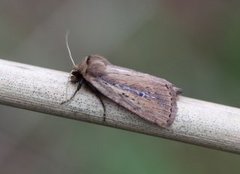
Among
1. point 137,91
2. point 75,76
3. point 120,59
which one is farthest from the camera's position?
point 120,59

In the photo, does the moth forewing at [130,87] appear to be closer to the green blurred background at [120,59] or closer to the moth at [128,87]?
the moth at [128,87]

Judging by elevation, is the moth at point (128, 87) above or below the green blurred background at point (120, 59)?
below

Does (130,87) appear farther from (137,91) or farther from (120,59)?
(120,59)

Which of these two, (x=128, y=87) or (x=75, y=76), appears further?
(x=128, y=87)

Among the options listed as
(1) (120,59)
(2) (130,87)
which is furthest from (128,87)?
(1) (120,59)

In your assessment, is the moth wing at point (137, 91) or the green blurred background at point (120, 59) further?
the green blurred background at point (120, 59)

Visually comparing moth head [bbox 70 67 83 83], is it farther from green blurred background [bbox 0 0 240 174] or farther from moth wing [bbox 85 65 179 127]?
green blurred background [bbox 0 0 240 174]

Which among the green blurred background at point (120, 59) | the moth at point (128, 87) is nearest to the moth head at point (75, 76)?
the moth at point (128, 87)
